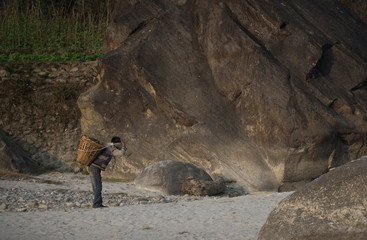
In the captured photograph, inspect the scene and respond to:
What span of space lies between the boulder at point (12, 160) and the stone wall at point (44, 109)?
1.59 meters

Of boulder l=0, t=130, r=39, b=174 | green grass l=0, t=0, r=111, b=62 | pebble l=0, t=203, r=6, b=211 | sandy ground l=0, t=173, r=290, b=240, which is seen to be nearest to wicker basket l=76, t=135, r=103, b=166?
sandy ground l=0, t=173, r=290, b=240

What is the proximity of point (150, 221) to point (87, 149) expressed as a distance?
186 cm

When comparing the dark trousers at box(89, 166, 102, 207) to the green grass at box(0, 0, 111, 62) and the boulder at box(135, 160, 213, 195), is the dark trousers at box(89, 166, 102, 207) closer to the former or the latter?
the boulder at box(135, 160, 213, 195)

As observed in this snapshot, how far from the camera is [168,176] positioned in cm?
1016

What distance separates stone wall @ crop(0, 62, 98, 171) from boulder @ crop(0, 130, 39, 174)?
1.59m

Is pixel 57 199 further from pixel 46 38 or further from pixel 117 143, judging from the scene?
pixel 46 38

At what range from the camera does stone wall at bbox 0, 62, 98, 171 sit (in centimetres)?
1428

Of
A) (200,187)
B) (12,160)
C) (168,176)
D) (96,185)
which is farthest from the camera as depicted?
(12,160)

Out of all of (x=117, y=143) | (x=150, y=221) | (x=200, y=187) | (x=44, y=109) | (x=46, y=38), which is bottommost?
(x=200, y=187)

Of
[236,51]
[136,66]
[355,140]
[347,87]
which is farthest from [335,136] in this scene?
[136,66]

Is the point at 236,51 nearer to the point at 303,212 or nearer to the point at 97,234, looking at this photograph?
the point at 97,234

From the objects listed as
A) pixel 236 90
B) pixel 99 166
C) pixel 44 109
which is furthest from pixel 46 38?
pixel 99 166

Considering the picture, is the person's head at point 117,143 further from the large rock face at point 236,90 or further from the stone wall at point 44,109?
the stone wall at point 44,109

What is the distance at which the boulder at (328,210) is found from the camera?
12.4 feet
